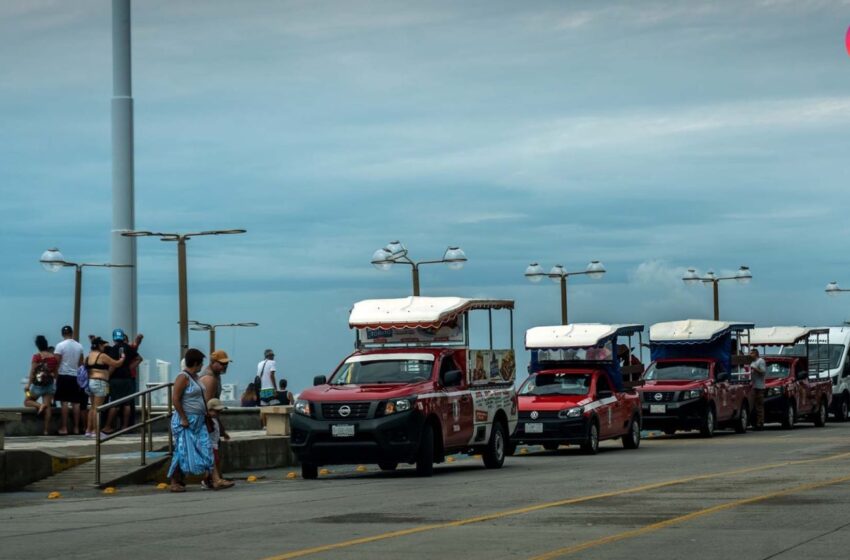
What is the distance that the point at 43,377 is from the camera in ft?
91.2

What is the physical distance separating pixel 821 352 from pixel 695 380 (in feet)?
44.4

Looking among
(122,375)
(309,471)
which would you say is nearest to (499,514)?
(309,471)

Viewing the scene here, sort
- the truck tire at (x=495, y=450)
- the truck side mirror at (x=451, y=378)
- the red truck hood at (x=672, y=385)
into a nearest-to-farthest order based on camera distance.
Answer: the truck side mirror at (x=451, y=378) < the truck tire at (x=495, y=450) < the red truck hood at (x=672, y=385)

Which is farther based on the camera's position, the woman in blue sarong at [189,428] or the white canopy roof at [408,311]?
the white canopy roof at [408,311]

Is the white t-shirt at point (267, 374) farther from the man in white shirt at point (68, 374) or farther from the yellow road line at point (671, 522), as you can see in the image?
the yellow road line at point (671, 522)

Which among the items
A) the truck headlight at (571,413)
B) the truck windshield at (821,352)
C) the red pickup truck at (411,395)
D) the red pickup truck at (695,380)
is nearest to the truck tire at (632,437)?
the truck headlight at (571,413)

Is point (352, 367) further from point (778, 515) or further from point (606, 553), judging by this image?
point (606, 553)

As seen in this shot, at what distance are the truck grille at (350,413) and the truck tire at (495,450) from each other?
341 cm

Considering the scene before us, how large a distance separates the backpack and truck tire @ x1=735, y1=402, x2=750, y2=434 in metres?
18.5

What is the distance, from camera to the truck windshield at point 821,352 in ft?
159

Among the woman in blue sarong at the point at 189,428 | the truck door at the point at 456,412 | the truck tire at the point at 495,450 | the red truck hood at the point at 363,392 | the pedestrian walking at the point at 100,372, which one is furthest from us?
the pedestrian walking at the point at 100,372

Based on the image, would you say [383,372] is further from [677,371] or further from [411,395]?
[677,371]

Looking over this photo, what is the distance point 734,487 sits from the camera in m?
19.0

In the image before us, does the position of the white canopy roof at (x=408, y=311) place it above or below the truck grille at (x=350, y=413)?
above
